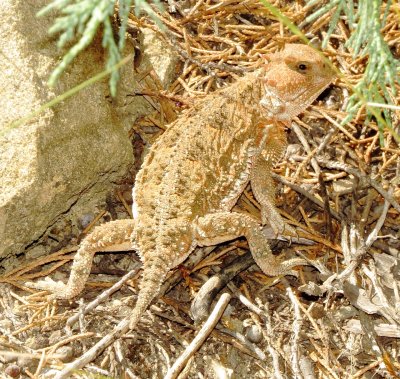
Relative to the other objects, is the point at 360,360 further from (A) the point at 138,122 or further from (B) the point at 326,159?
(A) the point at 138,122

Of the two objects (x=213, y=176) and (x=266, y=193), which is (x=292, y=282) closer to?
(x=266, y=193)

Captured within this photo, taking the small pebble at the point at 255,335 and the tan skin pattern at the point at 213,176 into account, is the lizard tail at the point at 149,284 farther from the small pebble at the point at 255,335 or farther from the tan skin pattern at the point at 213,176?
the small pebble at the point at 255,335

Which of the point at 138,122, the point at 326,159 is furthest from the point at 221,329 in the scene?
the point at 138,122

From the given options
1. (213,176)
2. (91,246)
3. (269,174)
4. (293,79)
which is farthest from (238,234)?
(293,79)

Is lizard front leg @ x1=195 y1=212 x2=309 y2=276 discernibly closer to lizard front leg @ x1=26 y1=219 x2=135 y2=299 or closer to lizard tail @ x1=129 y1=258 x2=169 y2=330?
lizard tail @ x1=129 y1=258 x2=169 y2=330

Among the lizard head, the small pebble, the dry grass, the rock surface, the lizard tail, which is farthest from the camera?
the lizard head

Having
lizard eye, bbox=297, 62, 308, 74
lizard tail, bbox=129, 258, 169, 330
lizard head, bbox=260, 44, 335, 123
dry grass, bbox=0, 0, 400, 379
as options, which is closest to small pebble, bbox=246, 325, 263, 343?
dry grass, bbox=0, 0, 400, 379

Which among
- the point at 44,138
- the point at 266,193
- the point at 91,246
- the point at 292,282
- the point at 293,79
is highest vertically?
the point at 44,138
